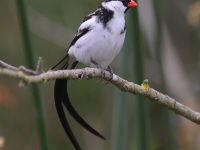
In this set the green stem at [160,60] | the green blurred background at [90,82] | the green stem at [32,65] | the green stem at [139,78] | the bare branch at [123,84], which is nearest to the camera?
the bare branch at [123,84]

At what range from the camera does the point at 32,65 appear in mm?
2135

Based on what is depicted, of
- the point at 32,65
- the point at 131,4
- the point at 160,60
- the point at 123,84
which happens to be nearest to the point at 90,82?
the point at 160,60

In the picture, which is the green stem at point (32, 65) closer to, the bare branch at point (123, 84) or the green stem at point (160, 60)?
the bare branch at point (123, 84)

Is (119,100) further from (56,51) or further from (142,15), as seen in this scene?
(56,51)

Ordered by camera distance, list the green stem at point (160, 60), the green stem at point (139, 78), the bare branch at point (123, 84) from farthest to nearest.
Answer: the green stem at point (160, 60) < the green stem at point (139, 78) < the bare branch at point (123, 84)

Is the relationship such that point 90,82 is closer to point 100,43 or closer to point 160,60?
point 160,60

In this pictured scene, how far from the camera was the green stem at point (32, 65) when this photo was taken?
2.12 m

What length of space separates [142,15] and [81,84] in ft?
3.93

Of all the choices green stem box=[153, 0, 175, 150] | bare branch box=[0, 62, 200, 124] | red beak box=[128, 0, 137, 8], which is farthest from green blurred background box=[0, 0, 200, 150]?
bare branch box=[0, 62, 200, 124]

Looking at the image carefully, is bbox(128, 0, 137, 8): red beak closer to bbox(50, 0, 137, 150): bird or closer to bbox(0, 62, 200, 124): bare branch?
bbox(50, 0, 137, 150): bird

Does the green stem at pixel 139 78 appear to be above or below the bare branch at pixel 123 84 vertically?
above

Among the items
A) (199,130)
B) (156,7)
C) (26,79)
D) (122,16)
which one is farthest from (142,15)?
(26,79)

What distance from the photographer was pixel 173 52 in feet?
14.0

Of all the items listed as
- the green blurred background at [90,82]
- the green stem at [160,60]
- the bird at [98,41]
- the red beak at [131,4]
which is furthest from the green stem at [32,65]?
the green blurred background at [90,82]
